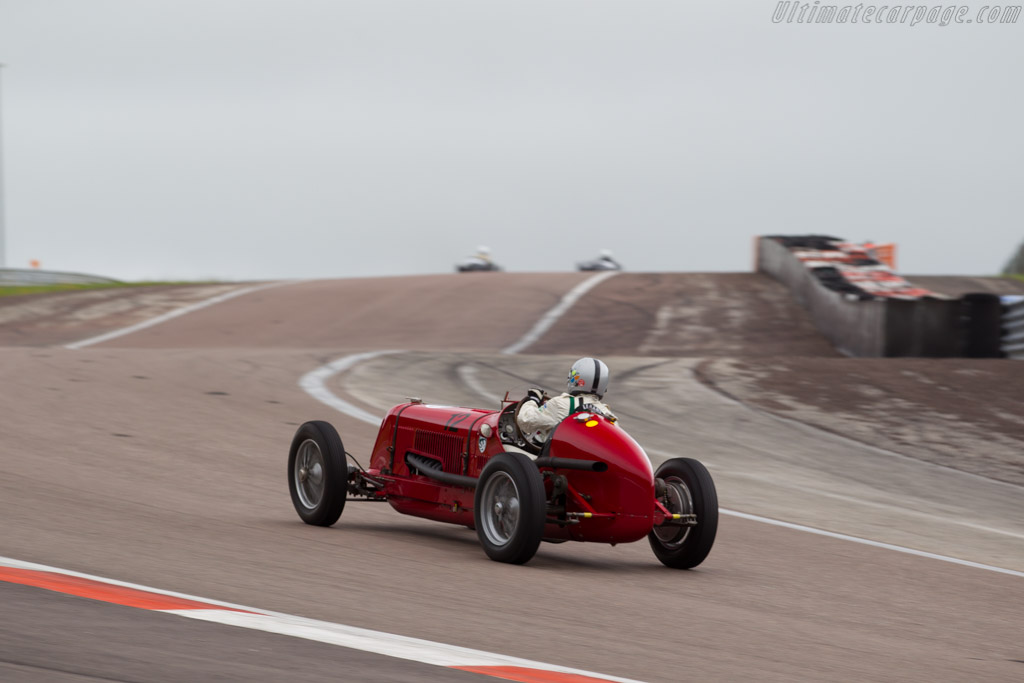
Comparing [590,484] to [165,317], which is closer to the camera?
[590,484]

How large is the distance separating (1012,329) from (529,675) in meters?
17.6

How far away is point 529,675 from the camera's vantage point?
16.5 feet

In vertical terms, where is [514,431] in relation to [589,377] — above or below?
below

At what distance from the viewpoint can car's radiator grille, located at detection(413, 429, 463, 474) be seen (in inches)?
338

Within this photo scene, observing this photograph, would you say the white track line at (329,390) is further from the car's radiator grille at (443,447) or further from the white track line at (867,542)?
the car's radiator grille at (443,447)

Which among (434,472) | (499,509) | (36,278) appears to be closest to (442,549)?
(434,472)

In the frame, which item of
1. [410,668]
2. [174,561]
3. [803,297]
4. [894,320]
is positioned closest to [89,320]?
[803,297]

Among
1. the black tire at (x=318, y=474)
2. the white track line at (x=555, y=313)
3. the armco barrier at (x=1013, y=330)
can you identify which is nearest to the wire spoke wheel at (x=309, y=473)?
the black tire at (x=318, y=474)

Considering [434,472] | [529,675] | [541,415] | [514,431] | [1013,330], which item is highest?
[1013,330]

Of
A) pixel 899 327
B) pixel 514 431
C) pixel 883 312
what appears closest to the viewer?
pixel 514 431

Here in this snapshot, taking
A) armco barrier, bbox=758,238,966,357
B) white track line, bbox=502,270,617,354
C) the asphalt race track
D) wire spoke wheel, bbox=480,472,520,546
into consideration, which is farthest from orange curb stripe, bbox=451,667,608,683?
white track line, bbox=502,270,617,354

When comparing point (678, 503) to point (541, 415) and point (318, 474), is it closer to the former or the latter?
point (541, 415)

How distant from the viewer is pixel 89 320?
30.6m

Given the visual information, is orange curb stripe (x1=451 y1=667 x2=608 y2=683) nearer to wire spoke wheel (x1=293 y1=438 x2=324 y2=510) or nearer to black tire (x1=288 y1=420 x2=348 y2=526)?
black tire (x1=288 y1=420 x2=348 y2=526)
